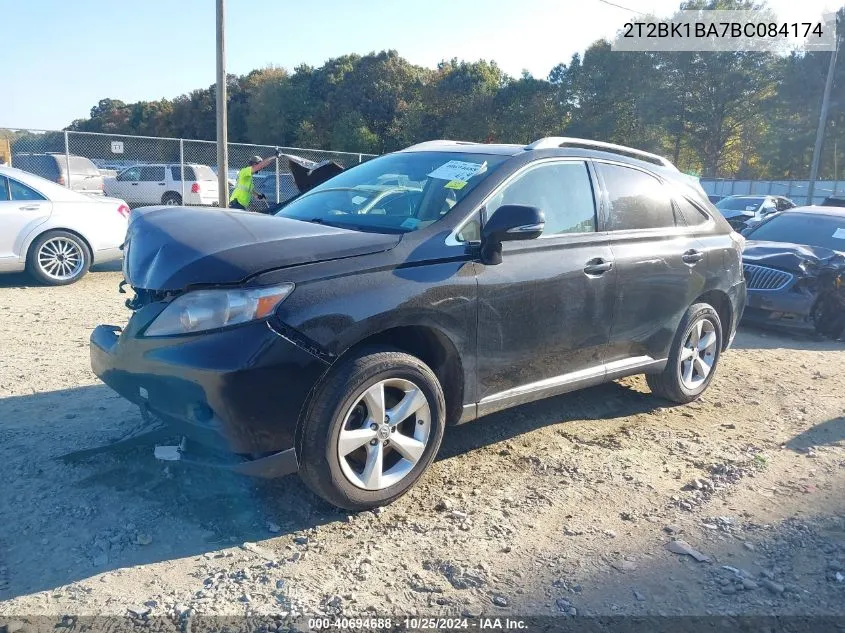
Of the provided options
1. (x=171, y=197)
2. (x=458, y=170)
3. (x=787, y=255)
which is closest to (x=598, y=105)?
(x=171, y=197)

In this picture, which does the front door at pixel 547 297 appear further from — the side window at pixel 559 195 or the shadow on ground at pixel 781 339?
the shadow on ground at pixel 781 339

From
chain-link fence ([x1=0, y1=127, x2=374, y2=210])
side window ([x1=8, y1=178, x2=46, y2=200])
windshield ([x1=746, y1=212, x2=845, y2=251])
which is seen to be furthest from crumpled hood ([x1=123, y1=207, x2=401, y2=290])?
chain-link fence ([x1=0, y1=127, x2=374, y2=210])

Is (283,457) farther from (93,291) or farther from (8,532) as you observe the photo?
(93,291)

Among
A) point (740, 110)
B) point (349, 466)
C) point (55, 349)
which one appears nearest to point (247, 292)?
point (349, 466)

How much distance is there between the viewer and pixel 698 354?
524cm

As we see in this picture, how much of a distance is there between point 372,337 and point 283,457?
71 centimetres

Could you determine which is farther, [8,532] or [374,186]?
[374,186]

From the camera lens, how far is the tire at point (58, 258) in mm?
8609

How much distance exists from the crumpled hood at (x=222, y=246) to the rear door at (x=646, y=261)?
173cm

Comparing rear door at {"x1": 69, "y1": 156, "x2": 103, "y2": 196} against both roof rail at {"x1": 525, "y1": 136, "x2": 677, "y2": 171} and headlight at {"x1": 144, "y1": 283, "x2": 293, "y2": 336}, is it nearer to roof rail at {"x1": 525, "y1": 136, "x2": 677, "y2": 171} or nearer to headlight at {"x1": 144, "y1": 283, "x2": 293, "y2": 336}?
roof rail at {"x1": 525, "y1": 136, "x2": 677, "y2": 171}

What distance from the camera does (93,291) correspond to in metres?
8.68

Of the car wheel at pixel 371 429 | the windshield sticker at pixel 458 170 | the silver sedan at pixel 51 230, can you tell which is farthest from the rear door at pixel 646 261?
the silver sedan at pixel 51 230

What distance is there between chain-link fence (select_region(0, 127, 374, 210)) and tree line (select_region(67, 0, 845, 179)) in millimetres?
22975

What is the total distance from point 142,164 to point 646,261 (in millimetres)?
20670
